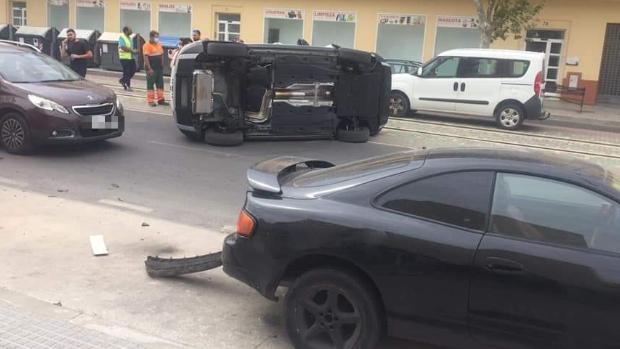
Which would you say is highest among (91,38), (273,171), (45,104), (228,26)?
(228,26)

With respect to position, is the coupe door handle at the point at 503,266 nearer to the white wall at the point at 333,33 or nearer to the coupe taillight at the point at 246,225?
the coupe taillight at the point at 246,225

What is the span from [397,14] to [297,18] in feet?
13.7

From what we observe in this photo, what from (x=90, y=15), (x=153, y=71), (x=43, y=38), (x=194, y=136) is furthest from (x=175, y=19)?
(x=194, y=136)

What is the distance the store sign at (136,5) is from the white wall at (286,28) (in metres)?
5.99

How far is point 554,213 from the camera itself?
3334 mm

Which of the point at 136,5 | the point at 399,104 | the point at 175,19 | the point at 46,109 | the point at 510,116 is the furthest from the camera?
the point at 136,5

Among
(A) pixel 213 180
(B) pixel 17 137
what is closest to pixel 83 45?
(B) pixel 17 137

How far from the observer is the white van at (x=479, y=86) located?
1471 centimetres

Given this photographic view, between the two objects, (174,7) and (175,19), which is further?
(175,19)

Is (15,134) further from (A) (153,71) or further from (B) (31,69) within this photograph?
(A) (153,71)

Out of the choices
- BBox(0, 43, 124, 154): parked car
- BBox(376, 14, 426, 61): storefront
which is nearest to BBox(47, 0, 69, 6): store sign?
BBox(376, 14, 426, 61): storefront

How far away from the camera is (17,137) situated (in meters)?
8.92

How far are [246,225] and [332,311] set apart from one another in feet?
2.40

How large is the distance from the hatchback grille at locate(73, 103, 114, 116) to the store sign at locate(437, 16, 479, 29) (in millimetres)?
16524
